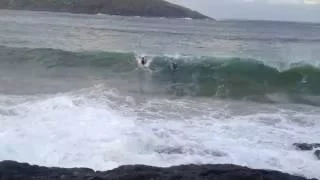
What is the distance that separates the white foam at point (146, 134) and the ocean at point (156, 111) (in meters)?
0.02

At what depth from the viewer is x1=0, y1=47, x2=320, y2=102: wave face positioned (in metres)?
18.1

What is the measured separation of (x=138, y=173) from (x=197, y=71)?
16036 mm

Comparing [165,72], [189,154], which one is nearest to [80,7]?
[165,72]

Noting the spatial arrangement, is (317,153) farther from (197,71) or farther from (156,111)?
(197,71)

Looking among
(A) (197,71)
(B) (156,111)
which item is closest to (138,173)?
(B) (156,111)

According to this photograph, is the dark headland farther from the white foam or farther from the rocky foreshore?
the rocky foreshore

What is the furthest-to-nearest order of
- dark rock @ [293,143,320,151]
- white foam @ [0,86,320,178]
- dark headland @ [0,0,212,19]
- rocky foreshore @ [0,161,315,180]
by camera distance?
dark headland @ [0,0,212,19] < dark rock @ [293,143,320,151] < white foam @ [0,86,320,178] < rocky foreshore @ [0,161,315,180]

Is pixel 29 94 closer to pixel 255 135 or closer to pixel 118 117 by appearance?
pixel 118 117

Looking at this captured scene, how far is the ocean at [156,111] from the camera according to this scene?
26.5ft

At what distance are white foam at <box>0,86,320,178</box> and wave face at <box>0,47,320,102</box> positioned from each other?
475 centimetres

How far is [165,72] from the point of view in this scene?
69.5 ft

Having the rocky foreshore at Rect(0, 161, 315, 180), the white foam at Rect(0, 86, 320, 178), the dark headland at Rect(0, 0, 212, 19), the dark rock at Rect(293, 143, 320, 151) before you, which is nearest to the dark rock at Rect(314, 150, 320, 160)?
the white foam at Rect(0, 86, 320, 178)

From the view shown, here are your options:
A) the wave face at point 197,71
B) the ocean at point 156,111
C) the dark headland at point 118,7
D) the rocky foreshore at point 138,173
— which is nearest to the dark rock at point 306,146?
the ocean at point 156,111

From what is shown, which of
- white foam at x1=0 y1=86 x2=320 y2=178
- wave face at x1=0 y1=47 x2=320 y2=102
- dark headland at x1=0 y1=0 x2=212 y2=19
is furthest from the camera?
dark headland at x1=0 y1=0 x2=212 y2=19
